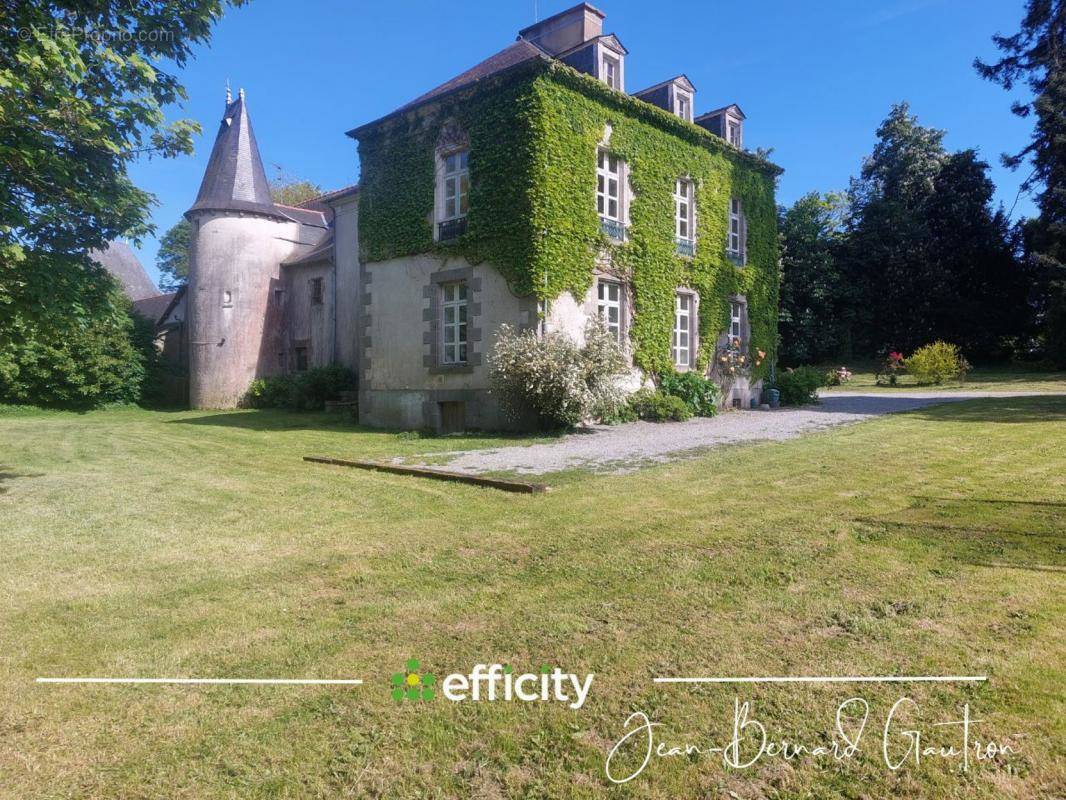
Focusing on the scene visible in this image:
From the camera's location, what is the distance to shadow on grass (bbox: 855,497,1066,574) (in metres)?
4.05

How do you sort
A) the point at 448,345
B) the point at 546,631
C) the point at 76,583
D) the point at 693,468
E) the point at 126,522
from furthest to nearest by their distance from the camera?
the point at 448,345
the point at 693,468
the point at 126,522
the point at 76,583
the point at 546,631

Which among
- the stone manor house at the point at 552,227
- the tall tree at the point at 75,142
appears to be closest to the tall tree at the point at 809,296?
the stone manor house at the point at 552,227

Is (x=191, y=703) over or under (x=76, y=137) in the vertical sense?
under

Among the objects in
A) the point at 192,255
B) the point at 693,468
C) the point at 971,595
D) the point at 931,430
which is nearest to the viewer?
the point at 971,595

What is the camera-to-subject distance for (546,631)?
10.6 feet

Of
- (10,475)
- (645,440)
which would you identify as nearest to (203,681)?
(10,475)

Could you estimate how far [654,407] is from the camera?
1503cm

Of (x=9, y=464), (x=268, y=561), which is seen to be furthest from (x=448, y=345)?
(x=268, y=561)

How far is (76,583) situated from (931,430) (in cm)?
1167

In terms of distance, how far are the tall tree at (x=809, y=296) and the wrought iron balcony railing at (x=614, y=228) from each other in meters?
25.1

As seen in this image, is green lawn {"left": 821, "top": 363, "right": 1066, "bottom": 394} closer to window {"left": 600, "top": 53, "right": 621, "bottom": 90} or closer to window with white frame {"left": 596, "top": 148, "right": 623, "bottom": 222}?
window with white frame {"left": 596, "top": 148, "right": 623, "bottom": 222}

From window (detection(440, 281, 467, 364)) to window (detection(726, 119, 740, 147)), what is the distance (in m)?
10.1

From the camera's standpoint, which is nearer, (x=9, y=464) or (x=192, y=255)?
(x=9, y=464)

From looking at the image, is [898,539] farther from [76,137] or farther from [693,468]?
[76,137]
